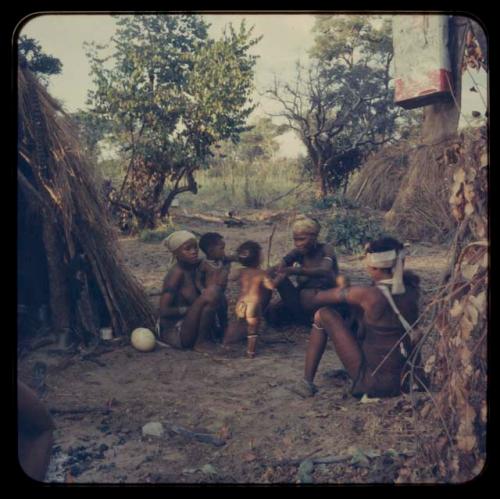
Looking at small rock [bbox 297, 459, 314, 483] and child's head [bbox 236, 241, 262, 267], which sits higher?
child's head [bbox 236, 241, 262, 267]

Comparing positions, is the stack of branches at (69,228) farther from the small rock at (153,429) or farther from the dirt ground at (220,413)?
the small rock at (153,429)

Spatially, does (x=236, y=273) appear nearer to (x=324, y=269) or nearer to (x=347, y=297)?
(x=324, y=269)

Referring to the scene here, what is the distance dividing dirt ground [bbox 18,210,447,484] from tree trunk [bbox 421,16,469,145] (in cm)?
82

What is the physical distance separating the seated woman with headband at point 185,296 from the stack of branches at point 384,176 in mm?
1211

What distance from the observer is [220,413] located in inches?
166

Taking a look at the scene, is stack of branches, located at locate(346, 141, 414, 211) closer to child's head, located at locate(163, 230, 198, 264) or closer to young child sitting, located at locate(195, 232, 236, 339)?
young child sitting, located at locate(195, 232, 236, 339)

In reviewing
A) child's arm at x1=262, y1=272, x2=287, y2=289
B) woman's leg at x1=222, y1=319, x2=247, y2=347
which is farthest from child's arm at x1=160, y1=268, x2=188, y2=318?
child's arm at x1=262, y1=272, x2=287, y2=289

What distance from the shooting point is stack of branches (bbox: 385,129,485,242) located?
432cm

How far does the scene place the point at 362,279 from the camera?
4363mm

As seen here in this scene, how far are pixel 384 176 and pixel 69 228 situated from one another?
2.38 metres

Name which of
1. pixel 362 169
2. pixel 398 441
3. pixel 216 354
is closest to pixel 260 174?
pixel 362 169

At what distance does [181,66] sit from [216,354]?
78.7 inches
